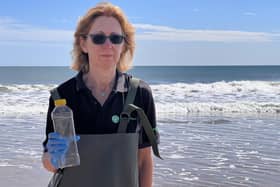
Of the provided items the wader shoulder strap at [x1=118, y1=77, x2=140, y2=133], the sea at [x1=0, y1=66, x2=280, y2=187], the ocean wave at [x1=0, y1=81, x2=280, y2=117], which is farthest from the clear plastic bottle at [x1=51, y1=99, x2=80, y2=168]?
the ocean wave at [x1=0, y1=81, x2=280, y2=117]

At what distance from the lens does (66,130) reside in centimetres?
212

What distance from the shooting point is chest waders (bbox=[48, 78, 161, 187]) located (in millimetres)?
2236

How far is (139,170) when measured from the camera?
253cm

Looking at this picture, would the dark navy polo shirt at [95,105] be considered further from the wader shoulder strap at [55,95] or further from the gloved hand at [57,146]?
the gloved hand at [57,146]

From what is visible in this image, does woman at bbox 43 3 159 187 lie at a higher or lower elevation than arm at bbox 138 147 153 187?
higher

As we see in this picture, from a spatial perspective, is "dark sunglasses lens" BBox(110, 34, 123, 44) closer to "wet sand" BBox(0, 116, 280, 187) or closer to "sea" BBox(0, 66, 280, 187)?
"sea" BBox(0, 66, 280, 187)

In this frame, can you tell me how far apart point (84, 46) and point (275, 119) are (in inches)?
562

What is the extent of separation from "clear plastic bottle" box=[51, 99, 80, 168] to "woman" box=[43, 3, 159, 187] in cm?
6

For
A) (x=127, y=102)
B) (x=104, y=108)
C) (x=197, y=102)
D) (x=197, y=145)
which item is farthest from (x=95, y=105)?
(x=197, y=102)

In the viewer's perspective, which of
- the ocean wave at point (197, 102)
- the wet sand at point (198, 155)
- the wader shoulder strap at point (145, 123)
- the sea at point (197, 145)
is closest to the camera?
the wader shoulder strap at point (145, 123)

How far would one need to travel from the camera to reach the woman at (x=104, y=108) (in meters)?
2.24

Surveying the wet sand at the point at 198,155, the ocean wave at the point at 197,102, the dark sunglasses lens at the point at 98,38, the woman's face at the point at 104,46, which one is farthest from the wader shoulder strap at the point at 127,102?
the ocean wave at the point at 197,102

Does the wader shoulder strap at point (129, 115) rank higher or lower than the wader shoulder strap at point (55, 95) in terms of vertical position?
lower

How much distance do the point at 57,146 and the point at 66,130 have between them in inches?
3.3
